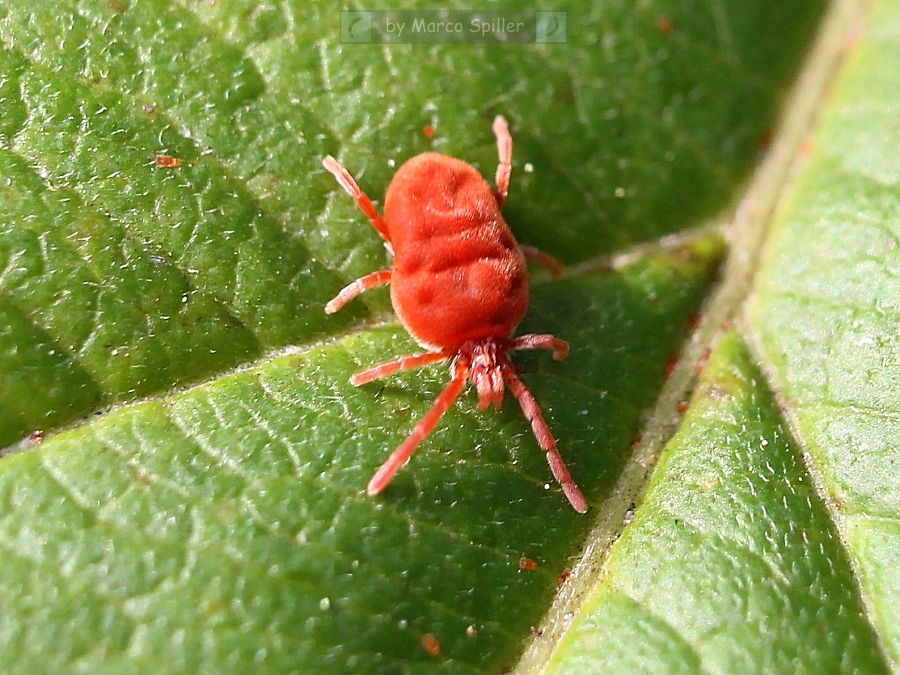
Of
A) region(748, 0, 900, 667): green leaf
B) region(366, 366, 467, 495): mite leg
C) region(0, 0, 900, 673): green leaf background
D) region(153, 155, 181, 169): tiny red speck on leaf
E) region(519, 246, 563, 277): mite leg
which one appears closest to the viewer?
region(0, 0, 900, 673): green leaf background

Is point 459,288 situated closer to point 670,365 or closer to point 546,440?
point 546,440

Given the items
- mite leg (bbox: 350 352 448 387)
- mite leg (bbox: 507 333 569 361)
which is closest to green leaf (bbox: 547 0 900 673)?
mite leg (bbox: 507 333 569 361)

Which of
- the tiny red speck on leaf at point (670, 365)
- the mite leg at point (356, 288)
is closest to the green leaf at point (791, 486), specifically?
the tiny red speck on leaf at point (670, 365)

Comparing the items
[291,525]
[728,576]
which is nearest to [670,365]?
[728,576]

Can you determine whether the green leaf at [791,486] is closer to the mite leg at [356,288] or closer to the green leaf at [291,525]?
the green leaf at [291,525]

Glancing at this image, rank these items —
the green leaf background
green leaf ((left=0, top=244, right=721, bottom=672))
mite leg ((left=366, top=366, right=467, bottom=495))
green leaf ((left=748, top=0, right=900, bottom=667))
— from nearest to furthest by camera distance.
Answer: green leaf ((left=0, top=244, right=721, bottom=672))
the green leaf background
mite leg ((left=366, top=366, right=467, bottom=495))
green leaf ((left=748, top=0, right=900, bottom=667))

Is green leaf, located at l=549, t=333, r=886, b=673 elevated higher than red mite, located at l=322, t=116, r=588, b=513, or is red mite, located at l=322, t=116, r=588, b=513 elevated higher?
red mite, located at l=322, t=116, r=588, b=513

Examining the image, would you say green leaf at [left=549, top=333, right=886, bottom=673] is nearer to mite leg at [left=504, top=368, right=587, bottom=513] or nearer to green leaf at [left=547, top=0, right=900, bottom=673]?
green leaf at [left=547, top=0, right=900, bottom=673]
